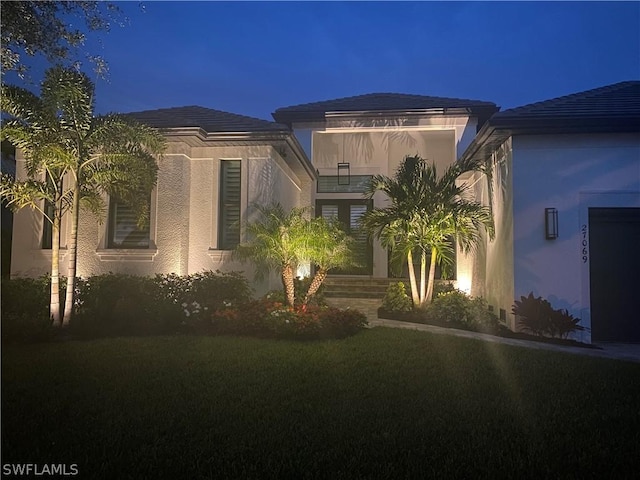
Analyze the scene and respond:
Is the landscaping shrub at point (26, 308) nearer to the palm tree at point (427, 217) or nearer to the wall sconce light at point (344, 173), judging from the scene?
the palm tree at point (427, 217)

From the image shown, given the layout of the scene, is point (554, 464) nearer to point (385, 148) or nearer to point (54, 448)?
point (54, 448)

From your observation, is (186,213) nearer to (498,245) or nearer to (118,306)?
(118,306)

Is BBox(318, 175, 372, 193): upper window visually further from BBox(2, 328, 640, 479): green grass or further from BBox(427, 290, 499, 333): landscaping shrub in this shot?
BBox(2, 328, 640, 479): green grass

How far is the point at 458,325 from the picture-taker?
30.8 feet

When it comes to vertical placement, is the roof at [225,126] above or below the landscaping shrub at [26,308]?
above

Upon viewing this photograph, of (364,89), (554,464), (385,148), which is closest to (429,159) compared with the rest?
(385,148)

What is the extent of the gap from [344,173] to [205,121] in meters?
6.07

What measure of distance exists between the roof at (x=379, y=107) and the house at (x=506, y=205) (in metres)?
1.72

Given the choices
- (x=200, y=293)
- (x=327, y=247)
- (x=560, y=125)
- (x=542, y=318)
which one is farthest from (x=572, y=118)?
(x=200, y=293)

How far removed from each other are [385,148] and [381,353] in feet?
35.8

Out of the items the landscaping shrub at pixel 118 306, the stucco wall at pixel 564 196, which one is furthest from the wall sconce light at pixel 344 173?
the landscaping shrub at pixel 118 306

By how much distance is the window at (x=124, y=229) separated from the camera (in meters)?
10.3

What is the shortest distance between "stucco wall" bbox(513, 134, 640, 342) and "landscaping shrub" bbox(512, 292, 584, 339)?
0.67 ft

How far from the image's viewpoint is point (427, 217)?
32.6 ft
